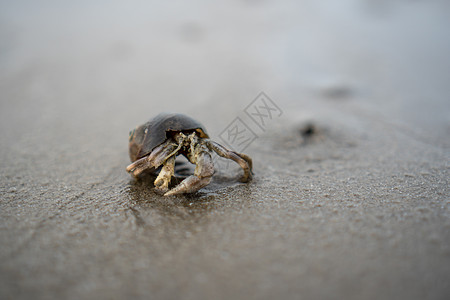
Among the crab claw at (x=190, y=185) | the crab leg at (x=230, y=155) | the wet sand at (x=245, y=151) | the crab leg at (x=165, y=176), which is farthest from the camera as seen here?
the crab leg at (x=230, y=155)

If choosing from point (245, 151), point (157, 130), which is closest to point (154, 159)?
point (157, 130)

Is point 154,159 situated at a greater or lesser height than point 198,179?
greater

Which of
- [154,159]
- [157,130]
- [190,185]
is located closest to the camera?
[190,185]

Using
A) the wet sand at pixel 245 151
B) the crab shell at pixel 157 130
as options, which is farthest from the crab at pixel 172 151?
the wet sand at pixel 245 151

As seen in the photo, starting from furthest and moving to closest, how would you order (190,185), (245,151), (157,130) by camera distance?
(245,151)
(157,130)
(190,185)

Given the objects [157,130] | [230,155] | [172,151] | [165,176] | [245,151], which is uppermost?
[157,130]

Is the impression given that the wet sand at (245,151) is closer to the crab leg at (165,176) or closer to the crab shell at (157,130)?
the crab leg at (165,176)

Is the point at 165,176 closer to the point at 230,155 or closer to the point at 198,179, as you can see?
the point at 198,179
